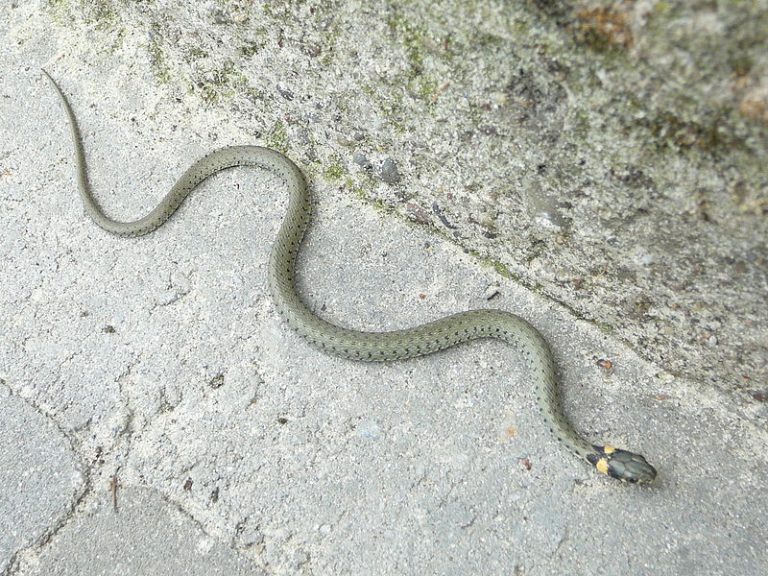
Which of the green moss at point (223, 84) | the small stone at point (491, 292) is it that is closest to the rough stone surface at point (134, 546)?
the small stone at point (491, 292)

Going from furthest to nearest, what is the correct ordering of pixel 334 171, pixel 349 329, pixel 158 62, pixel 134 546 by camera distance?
pixel 158 62, pixel 334 171, pixel 349 329, pixel 134 546

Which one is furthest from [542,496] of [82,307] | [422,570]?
[82,307]

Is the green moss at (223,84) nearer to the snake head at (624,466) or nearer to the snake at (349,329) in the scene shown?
the snake at (349,329)

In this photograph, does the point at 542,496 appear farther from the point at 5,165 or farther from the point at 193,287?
the point at 5,165

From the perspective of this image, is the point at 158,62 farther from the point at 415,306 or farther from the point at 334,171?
the point at 415,306

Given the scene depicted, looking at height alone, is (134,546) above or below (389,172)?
below

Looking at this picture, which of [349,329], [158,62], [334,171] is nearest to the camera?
[349,329]

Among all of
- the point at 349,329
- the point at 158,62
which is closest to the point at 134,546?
the point at 349,329
